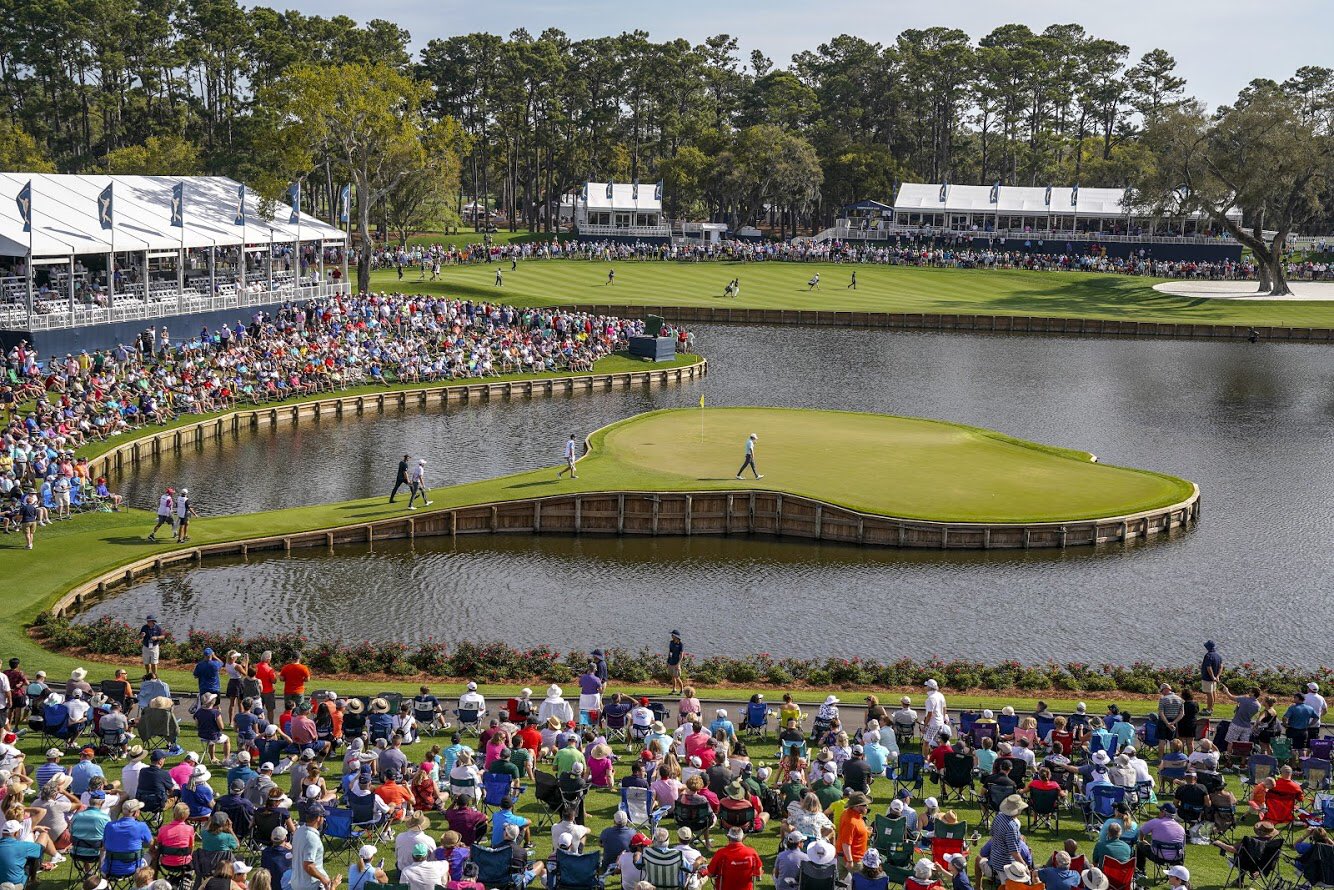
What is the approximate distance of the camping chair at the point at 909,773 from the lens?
23.3 metres

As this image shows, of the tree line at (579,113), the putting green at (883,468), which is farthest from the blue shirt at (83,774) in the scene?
the tree line at (579,113)

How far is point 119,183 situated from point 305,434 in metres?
23.1

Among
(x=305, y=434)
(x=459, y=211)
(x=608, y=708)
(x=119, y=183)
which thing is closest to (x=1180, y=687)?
(x=608, y=708)

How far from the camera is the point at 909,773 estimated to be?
23.4m

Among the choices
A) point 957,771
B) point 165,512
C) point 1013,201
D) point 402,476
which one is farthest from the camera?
point 1013,201

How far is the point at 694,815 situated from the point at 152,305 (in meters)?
54.2

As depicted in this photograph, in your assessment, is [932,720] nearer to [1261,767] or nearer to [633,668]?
[1261,767]

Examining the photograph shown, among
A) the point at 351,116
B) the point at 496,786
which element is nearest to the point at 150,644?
the point at 496,786

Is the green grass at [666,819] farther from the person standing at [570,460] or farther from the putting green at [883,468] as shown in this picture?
the person standing at [570,460]

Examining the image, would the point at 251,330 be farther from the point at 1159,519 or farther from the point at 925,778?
the point at 925,778

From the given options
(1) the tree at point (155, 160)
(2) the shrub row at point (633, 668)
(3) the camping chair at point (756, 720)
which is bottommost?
(2) the shrub row at point (633, 668)

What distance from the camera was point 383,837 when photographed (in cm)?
1975

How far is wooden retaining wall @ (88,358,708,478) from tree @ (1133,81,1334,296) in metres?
55.4

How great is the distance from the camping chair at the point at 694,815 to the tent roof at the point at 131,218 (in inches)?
1968
